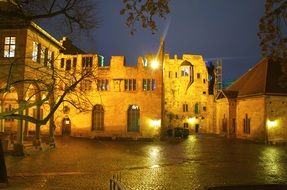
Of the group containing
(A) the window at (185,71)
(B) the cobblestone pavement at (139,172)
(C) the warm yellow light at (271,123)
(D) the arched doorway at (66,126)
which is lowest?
(B) the cobblestone pavement at (139,172)

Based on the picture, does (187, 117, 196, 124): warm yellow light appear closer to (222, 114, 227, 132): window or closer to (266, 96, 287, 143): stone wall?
(222, 114, 227, 132): window

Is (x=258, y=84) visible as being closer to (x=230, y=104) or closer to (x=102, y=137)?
(x=230, y=104)

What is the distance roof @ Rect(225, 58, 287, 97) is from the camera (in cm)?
4250

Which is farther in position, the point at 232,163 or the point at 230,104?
the point at 230,104

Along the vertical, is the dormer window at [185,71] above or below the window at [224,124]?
above

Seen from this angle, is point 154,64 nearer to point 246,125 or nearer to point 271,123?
point 246,125

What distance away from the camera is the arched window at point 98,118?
4697 centimetres

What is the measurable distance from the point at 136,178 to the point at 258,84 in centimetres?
3218

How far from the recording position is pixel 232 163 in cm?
2308

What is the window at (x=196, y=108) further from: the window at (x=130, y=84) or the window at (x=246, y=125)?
the window at (x=130, y=84)

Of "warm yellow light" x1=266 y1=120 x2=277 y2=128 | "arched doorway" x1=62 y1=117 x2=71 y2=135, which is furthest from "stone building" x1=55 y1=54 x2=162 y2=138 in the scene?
"warm yellow light" x1=266 y1=120 x2=277 y2=128

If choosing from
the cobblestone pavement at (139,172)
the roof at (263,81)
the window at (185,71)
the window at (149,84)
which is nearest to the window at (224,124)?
the roof at (263,81)

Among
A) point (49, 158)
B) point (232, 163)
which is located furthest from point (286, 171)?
point (49, 158)

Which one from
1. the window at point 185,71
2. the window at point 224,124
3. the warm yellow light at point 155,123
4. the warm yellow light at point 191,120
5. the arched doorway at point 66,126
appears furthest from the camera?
the window at point 185,71
